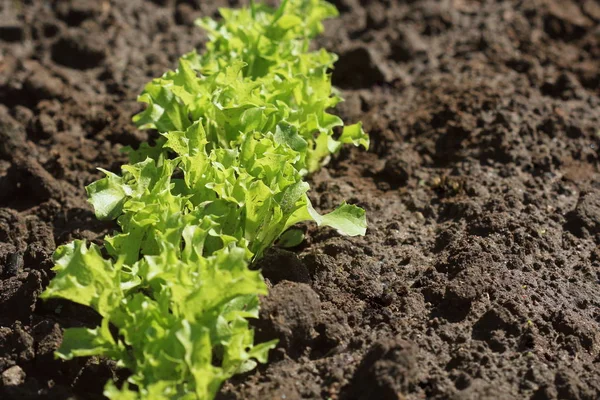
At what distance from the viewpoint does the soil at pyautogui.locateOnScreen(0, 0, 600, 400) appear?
10.6ft

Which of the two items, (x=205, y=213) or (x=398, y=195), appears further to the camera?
(x=398, y=195)

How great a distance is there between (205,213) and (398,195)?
1294 millimetres

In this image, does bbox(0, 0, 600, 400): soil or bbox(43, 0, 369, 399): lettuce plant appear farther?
bbox(0, 0, 600, 400): soil

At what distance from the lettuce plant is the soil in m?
0.25

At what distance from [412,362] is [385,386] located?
15 centimetres

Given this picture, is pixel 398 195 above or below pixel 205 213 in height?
below

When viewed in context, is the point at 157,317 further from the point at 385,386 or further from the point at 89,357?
the point at 385,386

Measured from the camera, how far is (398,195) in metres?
4.32

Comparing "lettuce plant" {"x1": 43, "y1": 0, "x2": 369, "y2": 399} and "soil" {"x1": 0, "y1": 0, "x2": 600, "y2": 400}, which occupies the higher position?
"lettuce plant" {"x1": 43, "y1": 0, "x2": 369, "y2": 399}

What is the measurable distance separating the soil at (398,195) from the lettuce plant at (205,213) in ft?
A: 0.83

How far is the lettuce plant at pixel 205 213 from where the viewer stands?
290 centimetres

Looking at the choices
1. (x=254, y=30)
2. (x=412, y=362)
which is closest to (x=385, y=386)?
(x=412, y=362)

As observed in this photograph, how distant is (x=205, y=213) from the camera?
11.2 feet

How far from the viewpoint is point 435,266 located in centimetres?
371
